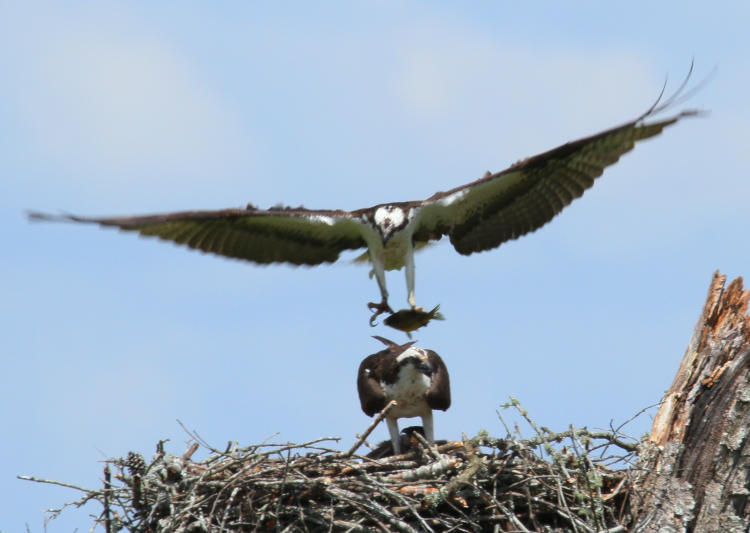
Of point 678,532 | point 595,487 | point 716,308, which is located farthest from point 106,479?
point 716,308

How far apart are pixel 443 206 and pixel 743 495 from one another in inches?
144

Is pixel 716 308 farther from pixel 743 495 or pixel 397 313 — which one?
pixel 397 313

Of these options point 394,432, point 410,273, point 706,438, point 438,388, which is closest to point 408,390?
point 438,388

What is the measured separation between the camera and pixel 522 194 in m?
8.97

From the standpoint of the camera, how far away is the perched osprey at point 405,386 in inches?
302

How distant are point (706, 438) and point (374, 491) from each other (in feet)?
6.78

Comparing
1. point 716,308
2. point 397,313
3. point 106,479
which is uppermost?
point 397,313

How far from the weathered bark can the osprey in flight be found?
2.00 metres

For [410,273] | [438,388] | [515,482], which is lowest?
[515,482]

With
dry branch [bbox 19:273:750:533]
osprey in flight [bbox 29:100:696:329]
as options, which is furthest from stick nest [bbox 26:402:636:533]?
osprey in flight [bbox 29:100:696:329]

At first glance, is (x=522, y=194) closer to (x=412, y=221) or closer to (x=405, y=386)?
(x=412, y=221)

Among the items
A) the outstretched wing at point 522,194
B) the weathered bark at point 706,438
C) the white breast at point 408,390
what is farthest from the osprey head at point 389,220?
the weathered bark at point 706,438

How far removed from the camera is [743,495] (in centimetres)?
622

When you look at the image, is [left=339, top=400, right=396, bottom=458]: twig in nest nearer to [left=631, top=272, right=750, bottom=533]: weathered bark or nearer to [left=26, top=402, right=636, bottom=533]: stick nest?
[left=26, top=402, right=636, bottom=533]: stick nest
